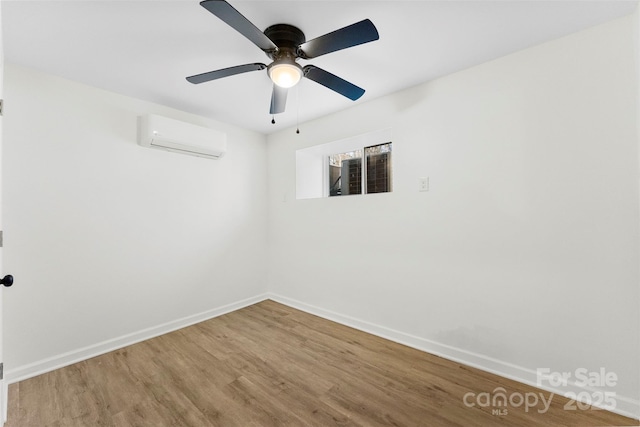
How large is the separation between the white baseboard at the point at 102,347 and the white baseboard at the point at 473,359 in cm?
134

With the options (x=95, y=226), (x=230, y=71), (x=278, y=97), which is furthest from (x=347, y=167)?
(x=95, y=226)

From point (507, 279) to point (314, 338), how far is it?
1.68m

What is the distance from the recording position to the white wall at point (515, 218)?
1.58 m

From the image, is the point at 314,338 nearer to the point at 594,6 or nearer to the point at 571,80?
the point at 571,80

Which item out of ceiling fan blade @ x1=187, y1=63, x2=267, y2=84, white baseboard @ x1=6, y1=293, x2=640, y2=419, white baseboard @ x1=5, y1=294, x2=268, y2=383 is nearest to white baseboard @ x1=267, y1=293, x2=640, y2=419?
white baseboard @ x1=6, y1=293, x2=640, y2=419

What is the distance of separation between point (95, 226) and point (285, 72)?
209cm

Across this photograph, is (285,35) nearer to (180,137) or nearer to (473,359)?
(180,137)

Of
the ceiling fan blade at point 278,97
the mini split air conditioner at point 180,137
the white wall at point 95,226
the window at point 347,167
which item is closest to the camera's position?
the ceiling fan blade at point 278,97

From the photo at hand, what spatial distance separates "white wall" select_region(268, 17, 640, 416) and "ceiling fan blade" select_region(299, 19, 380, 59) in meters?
1.18

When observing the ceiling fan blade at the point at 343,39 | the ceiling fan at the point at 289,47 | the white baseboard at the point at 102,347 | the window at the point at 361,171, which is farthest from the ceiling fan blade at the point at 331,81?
the white baseboard at the point at 102,347

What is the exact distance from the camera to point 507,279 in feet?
6.35

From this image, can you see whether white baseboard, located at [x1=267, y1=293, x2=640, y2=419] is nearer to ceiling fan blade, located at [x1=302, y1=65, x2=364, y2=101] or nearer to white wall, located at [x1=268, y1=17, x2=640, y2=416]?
white wall, located at [x1=268, y1=17, x2=640, y2=416]

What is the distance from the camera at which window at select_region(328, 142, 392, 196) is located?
288cm

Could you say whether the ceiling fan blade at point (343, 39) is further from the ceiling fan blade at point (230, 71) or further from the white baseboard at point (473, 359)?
the white baseboard at point (473, 359)
